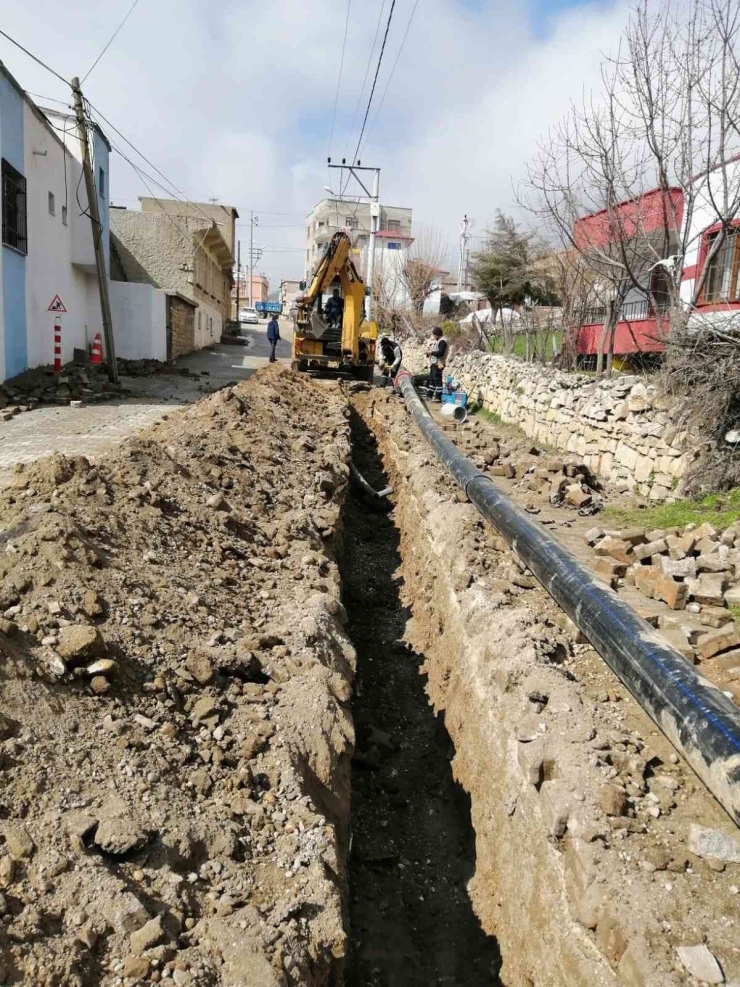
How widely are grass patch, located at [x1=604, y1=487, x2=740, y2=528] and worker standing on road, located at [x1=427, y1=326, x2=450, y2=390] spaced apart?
9.85 metres

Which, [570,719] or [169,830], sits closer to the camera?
[169,830]

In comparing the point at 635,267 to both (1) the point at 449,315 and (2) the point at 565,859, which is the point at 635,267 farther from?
(1) the point at 449,315

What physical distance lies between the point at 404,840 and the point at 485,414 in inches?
506

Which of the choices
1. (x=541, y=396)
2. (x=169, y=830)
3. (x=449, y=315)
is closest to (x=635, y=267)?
(x=541, y=396)

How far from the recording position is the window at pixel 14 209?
1345cm

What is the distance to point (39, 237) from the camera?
51.0ft

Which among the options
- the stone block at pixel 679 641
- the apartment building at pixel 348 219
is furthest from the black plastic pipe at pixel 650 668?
the apartment building at pixel 348 219

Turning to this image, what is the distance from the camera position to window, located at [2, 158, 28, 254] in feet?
44.1

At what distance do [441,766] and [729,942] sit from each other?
2456mm

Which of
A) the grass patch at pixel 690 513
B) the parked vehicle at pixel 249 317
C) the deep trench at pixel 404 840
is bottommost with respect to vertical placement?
the deep trench at pixel 404 840

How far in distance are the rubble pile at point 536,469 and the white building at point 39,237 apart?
9.07m

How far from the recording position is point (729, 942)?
2.81m

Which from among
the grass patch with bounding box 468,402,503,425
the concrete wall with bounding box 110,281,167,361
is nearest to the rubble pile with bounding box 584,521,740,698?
the grass patch with bounding box 468,402,503,425

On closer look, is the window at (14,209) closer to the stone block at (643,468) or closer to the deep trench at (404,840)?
the deep trench at (404,840)
